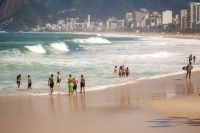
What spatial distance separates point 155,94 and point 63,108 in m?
6.73

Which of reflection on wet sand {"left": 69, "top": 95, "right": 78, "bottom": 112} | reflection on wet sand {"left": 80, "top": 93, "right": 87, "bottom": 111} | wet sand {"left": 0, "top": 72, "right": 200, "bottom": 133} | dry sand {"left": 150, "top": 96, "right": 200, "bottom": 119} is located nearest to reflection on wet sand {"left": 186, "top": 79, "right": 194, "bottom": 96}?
wet sand {"left": 0, "top": 72, "right": 200, "bottom": 133}

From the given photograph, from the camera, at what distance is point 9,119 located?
60.1ft

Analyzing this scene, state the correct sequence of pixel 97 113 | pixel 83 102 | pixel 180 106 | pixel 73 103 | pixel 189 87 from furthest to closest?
1. pixel 189 87
2. pixel 83 102
3. pixel 73 103
4. pixel 180 106
5. pixel 97 113

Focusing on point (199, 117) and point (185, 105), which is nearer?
point (199, 117)

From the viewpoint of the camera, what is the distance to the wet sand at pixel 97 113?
16.3 m

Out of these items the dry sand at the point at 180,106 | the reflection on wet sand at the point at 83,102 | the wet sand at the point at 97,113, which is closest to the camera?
the wet sand at the point at 97,113

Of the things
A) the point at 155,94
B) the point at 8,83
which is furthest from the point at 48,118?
the point at 8,83

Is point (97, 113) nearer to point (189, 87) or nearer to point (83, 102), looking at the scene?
point (83, 102)

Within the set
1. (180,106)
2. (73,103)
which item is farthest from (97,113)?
(180,106)

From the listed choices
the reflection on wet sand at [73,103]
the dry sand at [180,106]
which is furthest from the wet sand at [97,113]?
the dry sand at [180,106]

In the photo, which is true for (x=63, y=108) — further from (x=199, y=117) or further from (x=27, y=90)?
(x=27, y=90)

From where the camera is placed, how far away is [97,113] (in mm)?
19375

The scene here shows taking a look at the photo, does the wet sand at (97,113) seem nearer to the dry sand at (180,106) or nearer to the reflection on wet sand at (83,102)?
the reflection on wet sand at (83,102)

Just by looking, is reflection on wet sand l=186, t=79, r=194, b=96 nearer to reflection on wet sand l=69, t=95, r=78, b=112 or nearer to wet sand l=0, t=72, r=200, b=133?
wet sand l=0, t=72, r=200, b=133
